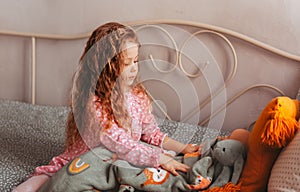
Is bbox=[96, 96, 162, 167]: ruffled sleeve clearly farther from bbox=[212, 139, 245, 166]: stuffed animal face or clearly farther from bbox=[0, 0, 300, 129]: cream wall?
bbox=[0, 0, 300, 129]: cream wall

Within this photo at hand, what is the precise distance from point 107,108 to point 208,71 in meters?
0.66

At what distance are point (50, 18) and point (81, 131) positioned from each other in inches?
34.5

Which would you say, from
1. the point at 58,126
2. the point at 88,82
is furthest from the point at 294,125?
the point at 58,126

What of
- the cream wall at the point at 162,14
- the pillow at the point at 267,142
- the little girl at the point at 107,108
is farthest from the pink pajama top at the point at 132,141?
the cream wall at the point at 162,14

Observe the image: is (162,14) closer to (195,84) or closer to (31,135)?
(195,84)

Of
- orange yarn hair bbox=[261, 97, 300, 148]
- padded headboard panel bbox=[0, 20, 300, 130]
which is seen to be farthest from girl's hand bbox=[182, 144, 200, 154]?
A: padded headboard panel bbox=[0, 20, 300, 130]

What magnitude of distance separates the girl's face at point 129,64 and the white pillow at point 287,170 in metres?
0.56

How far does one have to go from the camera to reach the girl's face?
58.7 inches

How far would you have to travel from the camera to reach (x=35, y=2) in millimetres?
2193

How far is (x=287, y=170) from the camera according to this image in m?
1.14

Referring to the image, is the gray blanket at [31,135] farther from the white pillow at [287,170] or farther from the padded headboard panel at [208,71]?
the white pillow at [287,170]

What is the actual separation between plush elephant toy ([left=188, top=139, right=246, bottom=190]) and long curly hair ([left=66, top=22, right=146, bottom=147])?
32 centimetres

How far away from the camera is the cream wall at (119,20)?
1.86 metres

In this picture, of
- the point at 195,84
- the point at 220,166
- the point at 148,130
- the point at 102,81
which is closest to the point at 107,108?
Result: the point at 102,81
